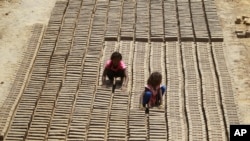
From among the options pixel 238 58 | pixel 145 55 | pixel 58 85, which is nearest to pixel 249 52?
pixel 238 58

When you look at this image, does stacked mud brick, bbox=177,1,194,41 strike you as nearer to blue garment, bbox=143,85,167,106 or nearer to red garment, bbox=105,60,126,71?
red garment, bbox=105,60,126,71

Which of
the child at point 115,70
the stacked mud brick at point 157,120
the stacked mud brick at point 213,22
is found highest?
the stacked mud brick at point 213,22

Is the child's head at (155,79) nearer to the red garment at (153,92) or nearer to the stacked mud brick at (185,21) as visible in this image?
the red garment at (153,92)

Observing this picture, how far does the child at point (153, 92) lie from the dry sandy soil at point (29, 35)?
1777mm

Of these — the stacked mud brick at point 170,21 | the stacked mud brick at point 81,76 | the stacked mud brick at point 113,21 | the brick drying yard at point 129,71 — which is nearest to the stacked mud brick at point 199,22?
the brick drying yard at point 129,71

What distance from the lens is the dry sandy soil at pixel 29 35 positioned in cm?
988

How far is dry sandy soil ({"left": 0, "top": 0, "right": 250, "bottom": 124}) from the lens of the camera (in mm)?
9883

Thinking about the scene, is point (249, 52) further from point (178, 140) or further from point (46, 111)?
point (46, 111)

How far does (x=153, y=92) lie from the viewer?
8.84 meters

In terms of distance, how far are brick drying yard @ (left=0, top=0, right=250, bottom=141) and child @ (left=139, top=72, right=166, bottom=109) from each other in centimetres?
24

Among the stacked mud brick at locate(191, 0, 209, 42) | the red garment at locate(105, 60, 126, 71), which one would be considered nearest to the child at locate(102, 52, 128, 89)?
the red garment at locate(105, 60, 126, 71)

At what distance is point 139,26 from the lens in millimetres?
11438

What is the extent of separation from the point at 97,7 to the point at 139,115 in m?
4.56

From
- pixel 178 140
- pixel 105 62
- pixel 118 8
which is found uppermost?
pixel 118 8
